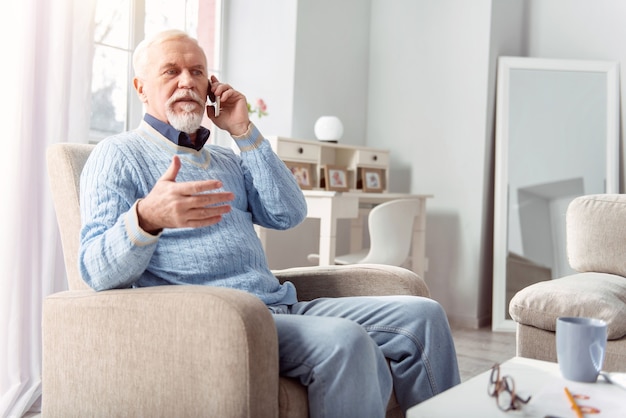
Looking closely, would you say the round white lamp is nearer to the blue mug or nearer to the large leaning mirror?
the large leaning mirror

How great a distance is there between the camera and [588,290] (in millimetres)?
2076

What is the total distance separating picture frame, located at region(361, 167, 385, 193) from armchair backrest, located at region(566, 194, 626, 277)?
1610 millimetres

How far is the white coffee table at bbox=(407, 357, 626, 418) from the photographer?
1.18m

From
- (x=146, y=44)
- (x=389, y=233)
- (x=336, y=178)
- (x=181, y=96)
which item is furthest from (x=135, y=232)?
(x=336, y=178)

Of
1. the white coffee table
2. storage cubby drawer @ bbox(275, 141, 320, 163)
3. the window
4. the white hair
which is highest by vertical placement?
the window

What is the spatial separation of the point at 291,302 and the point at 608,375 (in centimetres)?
74

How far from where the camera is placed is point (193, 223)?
4.56ft

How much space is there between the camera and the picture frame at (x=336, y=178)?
3.70 metres

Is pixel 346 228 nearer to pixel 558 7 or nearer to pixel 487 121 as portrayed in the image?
pixel 487 121

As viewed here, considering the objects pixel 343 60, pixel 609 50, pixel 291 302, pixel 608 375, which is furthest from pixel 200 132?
pixel 609 50

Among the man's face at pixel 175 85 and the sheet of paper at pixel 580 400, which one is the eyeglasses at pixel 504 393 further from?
the man's face at pixel 175 85

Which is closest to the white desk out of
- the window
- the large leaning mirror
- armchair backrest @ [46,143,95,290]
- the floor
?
the large leaning mirror

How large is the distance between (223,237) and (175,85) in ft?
1.29

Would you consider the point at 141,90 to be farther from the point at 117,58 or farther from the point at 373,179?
the point at 373,179
